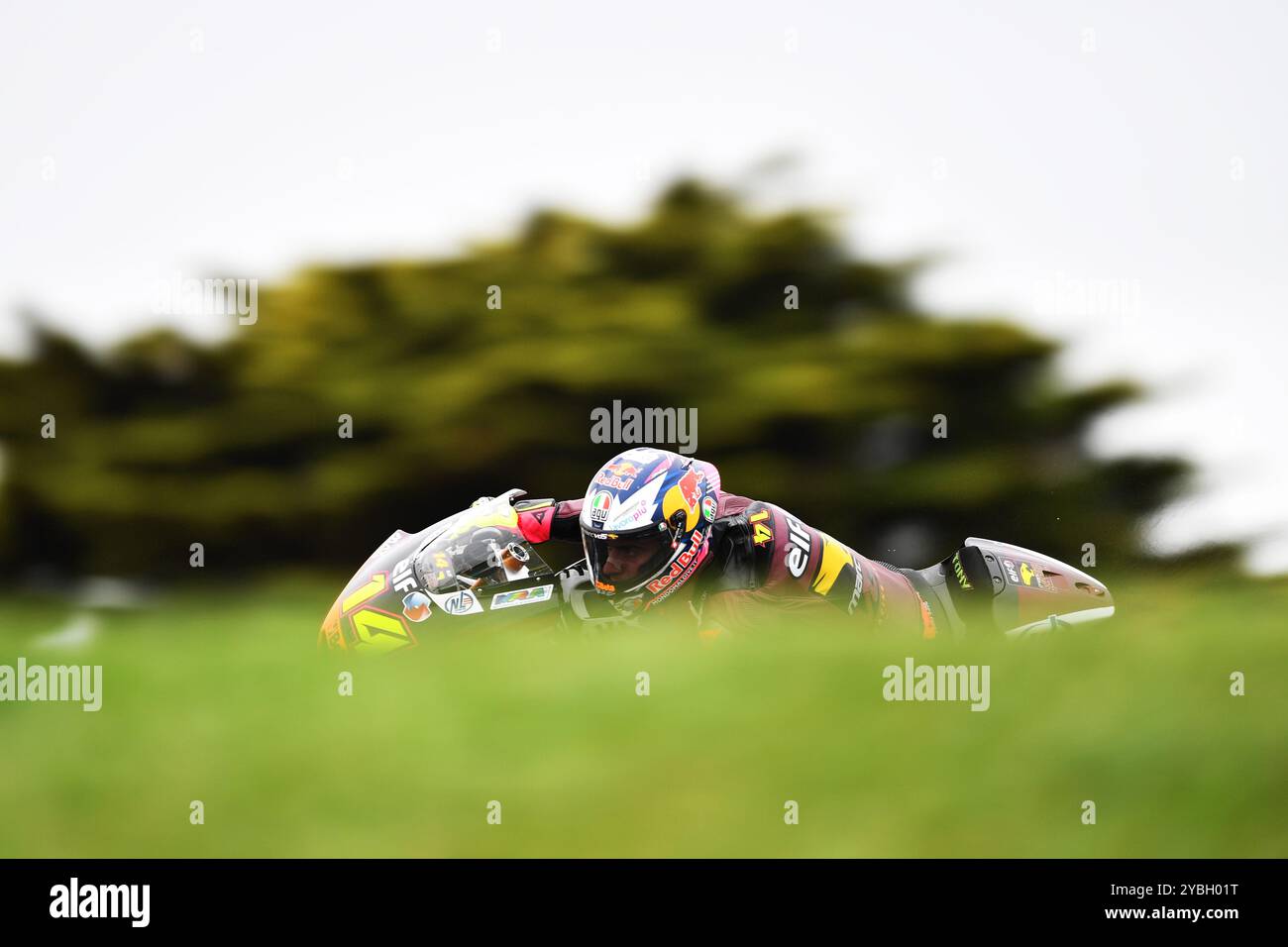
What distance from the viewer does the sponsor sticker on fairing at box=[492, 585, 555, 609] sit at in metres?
4.99

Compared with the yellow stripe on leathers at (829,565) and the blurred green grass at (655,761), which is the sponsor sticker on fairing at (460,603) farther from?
the blurred green grass at (655,761)

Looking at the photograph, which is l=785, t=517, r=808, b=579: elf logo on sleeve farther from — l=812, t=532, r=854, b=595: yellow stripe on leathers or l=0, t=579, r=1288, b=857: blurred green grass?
l=0, t=579, r=1288, b=857: blurred green grass

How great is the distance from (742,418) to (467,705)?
7374mm

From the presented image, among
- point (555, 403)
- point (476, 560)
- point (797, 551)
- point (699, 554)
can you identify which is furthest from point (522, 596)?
point (555, 403)

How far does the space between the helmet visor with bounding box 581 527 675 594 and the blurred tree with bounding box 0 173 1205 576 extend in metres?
4.55

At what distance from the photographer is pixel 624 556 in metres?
4.99

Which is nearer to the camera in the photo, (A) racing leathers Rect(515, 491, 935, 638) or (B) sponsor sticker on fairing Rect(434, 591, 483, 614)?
(B) sponsor sticker on fairing Rect(434, 591, 483, 614)

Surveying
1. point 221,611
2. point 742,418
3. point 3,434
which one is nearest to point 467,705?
point 221,611

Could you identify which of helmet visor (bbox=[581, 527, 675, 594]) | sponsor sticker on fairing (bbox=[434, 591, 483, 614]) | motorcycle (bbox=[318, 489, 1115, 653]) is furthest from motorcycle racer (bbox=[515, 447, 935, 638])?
sponsor sticker on fairing (bbox=[434, 591, 483, 614])

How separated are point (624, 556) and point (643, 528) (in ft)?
0.48

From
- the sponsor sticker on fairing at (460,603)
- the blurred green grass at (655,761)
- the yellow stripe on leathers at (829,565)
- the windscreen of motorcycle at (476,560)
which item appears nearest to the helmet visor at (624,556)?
the windscreen of motorcycle at (476,560)

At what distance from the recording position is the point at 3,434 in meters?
10.4

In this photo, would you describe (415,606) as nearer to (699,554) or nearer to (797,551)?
(699,554)

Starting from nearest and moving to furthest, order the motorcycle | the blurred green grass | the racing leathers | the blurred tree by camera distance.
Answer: the blurred green grass
the motorcycle
the racing leathers
the blurred tree
